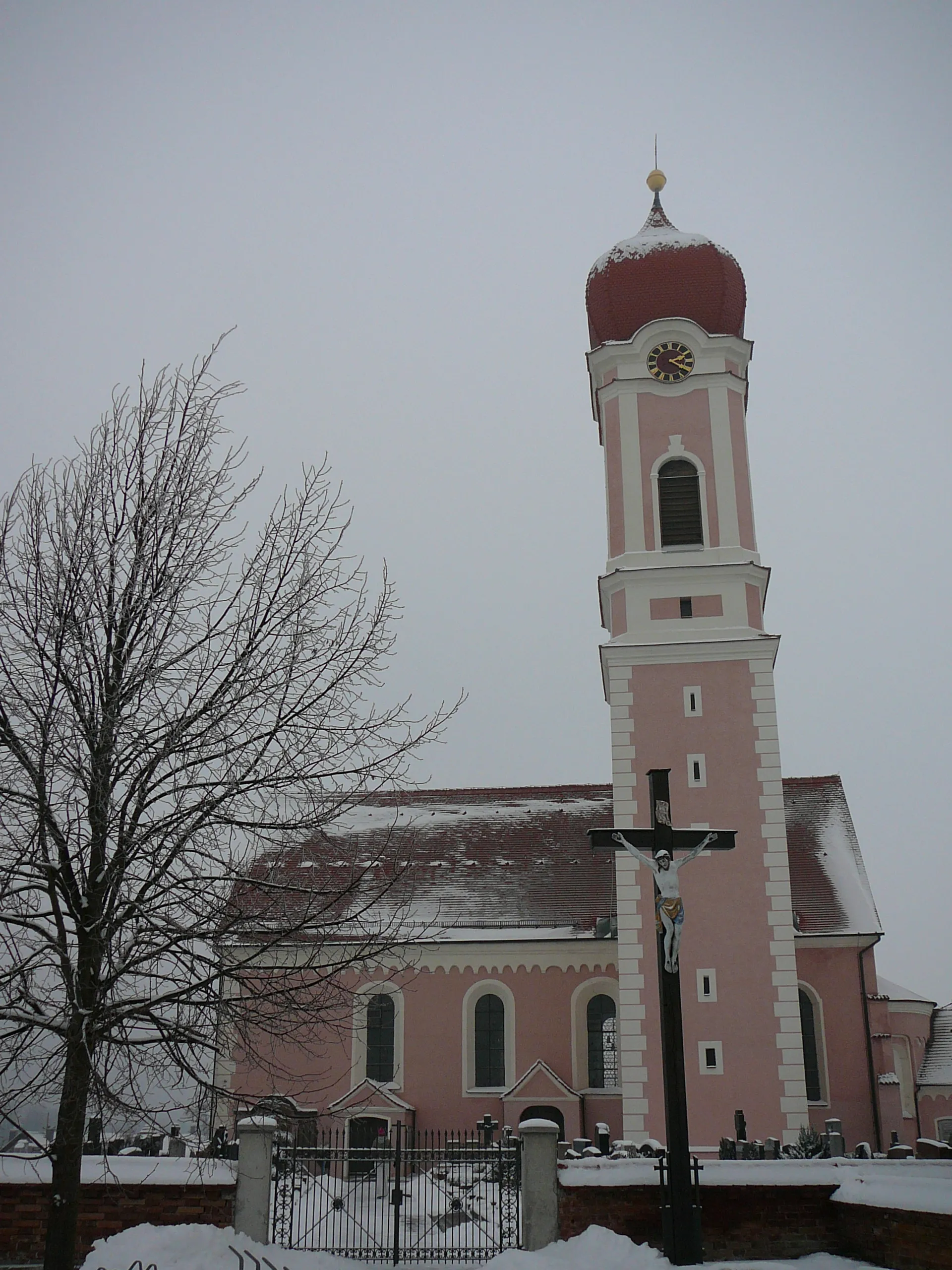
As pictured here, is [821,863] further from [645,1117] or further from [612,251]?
[612,251]

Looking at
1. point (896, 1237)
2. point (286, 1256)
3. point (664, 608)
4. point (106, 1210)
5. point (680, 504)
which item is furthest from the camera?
point (680, 504)

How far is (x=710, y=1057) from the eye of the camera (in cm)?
2084

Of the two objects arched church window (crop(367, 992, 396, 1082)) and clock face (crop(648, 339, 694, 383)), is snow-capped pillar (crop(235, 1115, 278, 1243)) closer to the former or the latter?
arched church window (crop(367, 992, 396, 1082))

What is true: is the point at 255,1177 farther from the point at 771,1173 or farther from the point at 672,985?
the point at 771,1173

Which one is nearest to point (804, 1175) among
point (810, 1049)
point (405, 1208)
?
point (405, 1208)

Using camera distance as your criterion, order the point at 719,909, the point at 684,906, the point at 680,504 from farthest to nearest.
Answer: the point at 680,504 < the point at 719,909 < the point at 684,906

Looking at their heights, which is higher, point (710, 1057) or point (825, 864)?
point (825, 864)

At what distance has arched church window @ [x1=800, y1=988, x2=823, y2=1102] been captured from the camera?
2402cm

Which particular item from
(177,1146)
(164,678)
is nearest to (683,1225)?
(164,678)

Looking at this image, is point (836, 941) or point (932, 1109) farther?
point (932, 1109)

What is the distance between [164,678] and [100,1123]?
332 centimetres

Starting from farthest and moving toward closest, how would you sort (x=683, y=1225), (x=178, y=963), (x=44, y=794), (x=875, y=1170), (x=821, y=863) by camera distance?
(x=821, y=863) < (x=875, y=1170) < (x=683, y=1225) < (x=178, y=963) < (x=44, y=794)

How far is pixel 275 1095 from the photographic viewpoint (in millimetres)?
10031

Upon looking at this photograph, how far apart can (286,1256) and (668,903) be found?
17.2ft
